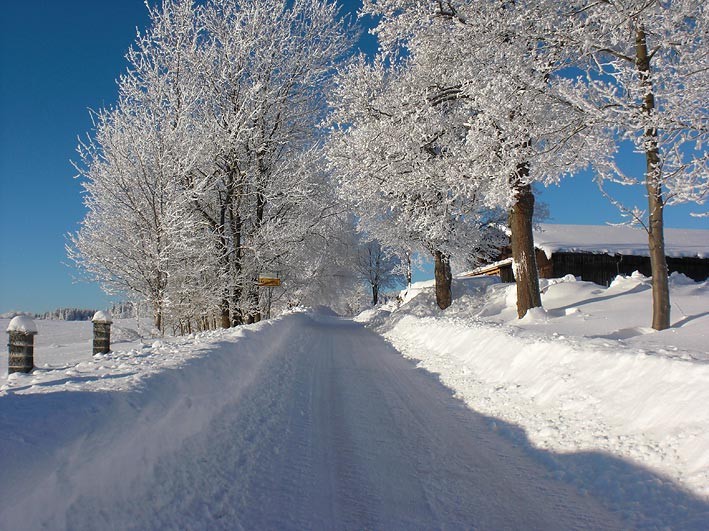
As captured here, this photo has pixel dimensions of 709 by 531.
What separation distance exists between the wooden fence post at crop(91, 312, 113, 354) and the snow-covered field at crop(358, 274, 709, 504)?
741 cm

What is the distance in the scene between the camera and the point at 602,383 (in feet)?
18.2

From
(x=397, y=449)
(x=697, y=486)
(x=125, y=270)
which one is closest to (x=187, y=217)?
(x=125, y=270)

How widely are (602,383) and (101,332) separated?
10.5 m

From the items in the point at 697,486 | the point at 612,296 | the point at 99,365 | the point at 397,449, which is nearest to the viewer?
the point at 697,486

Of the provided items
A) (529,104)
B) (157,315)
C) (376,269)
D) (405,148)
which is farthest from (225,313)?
(376,269)

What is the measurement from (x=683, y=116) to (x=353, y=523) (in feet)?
25.1

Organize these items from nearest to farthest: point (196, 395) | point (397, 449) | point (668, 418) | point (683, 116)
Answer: point (668, 418)
point (397, 449)
point (196, 395)
point (683, 116)

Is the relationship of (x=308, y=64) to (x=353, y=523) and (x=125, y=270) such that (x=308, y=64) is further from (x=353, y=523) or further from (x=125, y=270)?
(x=353, y=523)

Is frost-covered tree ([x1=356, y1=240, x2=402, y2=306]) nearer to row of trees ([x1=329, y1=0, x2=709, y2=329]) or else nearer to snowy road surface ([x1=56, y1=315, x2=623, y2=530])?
row of trees ([x1=329, y1=0, x2=709, y2=329])

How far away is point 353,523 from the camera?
3.24 metres

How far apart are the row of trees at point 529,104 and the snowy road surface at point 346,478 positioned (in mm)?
5236

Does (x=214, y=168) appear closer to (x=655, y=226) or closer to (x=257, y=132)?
(x=257, y=132)

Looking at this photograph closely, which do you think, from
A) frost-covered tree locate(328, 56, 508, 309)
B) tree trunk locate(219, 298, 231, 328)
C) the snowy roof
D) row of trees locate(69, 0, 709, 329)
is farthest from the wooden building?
tree trunk locate(219, 298, 231, 328)

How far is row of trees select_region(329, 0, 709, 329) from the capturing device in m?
7.31
